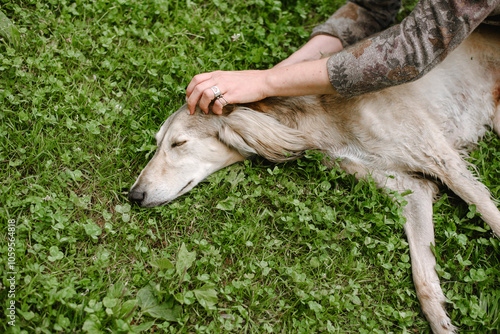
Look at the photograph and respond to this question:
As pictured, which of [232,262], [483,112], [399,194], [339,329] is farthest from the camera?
[483,112]

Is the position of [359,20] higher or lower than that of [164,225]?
higher

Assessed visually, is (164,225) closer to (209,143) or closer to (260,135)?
(209,143)

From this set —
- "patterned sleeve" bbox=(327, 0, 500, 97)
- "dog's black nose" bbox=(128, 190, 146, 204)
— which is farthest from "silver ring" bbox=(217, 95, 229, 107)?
"dog's black nose" bbox=(128, 190, 146, 204)

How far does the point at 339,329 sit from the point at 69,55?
3309 millimetres

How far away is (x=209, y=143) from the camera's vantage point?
3400 millimetres

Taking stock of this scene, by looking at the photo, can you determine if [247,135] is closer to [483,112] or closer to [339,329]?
[339,329]

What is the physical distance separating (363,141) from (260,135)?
85 centimetres

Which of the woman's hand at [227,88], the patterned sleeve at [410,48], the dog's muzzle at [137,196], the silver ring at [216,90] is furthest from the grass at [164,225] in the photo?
Result: the patterned sleeve at [410,48]

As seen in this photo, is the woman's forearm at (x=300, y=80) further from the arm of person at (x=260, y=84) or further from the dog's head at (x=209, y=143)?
the dog's head at (x=209, y=143)

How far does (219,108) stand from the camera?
10.5ft

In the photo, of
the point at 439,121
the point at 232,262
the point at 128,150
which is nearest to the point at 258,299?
the point at 232,262

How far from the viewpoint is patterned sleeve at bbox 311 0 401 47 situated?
4039 mm

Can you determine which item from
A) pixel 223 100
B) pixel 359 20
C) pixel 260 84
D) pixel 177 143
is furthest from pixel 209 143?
pixel 359 20

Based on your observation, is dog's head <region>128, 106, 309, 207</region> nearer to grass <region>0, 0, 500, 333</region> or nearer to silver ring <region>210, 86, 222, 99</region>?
grass <region>0, 0, 500, 333</region>
